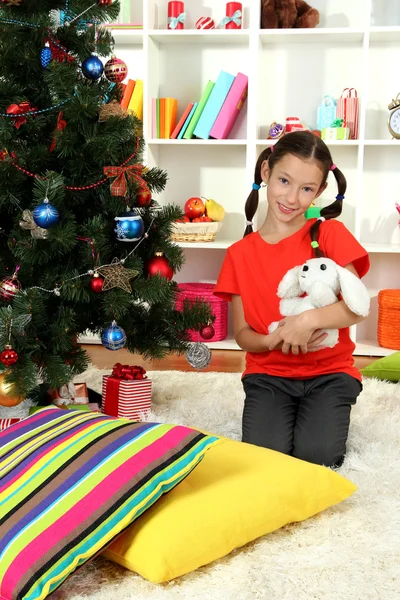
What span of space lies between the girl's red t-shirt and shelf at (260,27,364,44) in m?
1.42

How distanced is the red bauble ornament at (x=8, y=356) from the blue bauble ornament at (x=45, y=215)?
27 centimetres

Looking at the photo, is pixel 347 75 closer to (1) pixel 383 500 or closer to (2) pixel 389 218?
(2) pixel 389 218

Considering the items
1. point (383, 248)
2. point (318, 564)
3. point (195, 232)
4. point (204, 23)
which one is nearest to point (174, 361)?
point (195, 232)

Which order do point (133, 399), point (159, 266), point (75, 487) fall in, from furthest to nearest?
1. point (133, 399)
2. point (159, 266)
3. point (75, 487)

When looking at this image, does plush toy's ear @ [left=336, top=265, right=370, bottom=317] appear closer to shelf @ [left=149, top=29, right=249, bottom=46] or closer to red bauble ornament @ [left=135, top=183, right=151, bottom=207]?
red bauble ornament @ [left=135, top=183, right=151, bottom=207]

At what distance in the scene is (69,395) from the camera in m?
1.94

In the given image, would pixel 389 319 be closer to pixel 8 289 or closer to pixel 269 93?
pixel 269 93

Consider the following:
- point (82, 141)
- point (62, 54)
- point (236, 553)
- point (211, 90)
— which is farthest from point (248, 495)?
point (211, 90)

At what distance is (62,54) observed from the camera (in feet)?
5.77

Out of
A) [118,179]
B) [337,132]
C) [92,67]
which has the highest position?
[92,67]

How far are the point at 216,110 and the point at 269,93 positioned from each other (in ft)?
0.96

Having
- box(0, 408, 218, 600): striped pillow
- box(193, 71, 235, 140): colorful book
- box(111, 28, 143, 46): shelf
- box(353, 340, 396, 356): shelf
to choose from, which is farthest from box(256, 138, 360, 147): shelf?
box(0, 408, 218, 600): striped pillow

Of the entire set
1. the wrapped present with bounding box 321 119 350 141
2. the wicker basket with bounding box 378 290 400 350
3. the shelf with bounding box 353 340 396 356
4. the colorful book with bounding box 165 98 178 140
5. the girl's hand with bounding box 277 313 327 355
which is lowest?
the shelf with bounding box 353 340 396 356

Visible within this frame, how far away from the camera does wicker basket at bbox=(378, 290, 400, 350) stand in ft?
9.75
